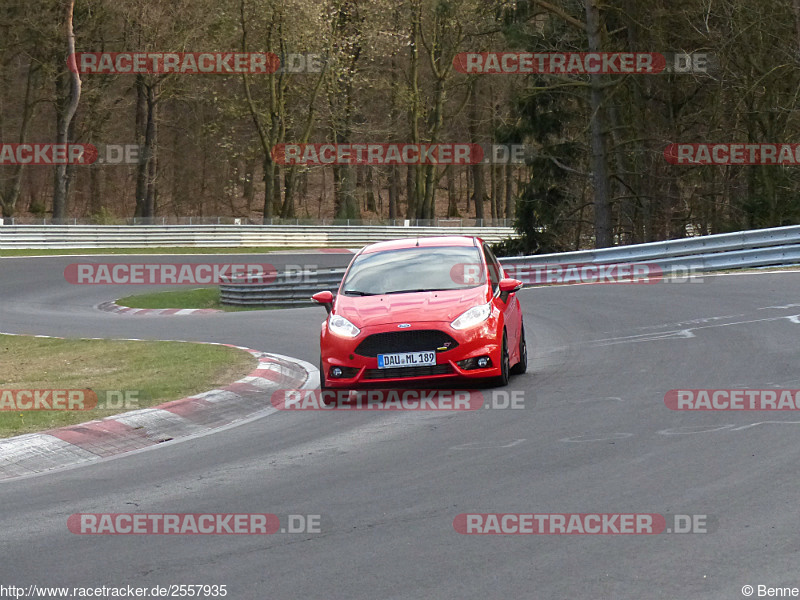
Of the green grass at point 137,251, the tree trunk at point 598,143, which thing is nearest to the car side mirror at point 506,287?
the tree trunk at point 598,143

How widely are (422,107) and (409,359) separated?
4996 centimetres

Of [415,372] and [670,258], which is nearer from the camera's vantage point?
[415,372]

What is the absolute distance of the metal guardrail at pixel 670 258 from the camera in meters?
22.0

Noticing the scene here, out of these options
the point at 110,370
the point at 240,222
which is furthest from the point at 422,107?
the point at 110,370

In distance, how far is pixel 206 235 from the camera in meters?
48.4

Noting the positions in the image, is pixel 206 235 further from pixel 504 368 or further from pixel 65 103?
pixel 504 368

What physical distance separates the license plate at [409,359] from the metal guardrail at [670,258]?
13.2m

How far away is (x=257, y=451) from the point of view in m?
8.55

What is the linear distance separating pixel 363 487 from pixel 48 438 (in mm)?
3286

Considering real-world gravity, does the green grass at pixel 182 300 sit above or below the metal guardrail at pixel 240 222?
below

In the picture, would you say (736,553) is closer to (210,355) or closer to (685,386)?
(685,386)

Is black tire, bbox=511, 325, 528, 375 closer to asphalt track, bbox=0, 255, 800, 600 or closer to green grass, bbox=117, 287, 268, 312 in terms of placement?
asphalt track, bbox=0, 255, 800, 600

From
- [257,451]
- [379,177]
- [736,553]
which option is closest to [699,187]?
[257,451]

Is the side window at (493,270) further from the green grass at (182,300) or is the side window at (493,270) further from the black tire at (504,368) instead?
the green grass at (182,300)
